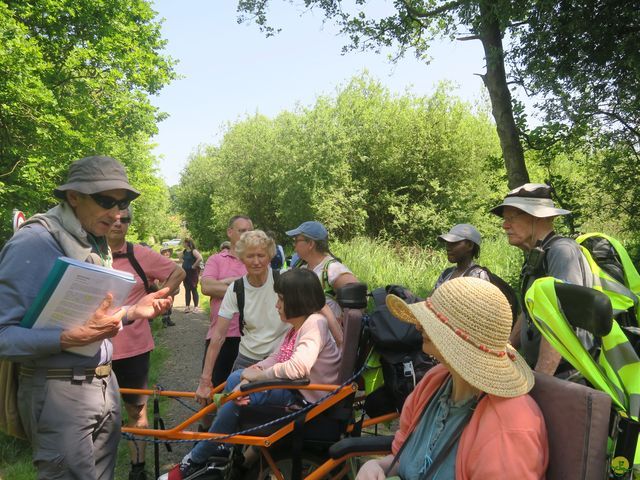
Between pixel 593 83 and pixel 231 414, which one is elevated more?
pixel 593 83

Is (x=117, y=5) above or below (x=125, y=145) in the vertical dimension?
above

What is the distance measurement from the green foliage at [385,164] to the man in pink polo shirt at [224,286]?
41.0 ft

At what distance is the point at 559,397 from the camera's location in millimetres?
1654

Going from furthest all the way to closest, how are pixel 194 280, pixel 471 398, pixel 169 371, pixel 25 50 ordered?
1. pixel 194 280
2. pixel 25 50
3. pixel 169 371
4. pixel 471 398

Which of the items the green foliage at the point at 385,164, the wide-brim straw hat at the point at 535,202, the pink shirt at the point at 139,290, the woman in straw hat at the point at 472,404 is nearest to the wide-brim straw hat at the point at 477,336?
the woman in straw hat at the point at 472,404

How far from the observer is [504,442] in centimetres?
156

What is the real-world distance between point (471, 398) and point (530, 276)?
1356 mm

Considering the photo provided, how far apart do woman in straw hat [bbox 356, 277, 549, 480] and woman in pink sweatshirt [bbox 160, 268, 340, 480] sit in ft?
3.08

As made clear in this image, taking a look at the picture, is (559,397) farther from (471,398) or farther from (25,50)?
(25,50)

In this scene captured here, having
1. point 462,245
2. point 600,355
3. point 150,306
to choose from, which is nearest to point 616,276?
point 600,355

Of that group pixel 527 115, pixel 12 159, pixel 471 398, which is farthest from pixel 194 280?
pixel 471 398

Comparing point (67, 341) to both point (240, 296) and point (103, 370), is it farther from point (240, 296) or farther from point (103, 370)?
point (240, 296)

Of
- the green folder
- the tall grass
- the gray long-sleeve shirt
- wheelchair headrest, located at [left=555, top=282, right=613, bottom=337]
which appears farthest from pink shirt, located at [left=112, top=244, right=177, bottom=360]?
the tall grass

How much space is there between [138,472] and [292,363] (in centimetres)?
177
